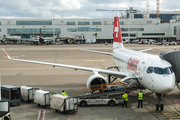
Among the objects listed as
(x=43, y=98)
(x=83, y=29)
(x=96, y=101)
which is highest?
(x=83, y=29)

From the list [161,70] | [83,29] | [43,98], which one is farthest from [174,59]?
[83,29]

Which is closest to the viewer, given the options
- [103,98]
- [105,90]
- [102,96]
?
[103,98]

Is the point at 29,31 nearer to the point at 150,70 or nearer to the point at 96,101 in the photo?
the point at 96,101

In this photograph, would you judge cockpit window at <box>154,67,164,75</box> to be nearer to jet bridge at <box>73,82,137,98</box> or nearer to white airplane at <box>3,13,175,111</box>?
A: white airplane at <box>3,13,175,111</box>

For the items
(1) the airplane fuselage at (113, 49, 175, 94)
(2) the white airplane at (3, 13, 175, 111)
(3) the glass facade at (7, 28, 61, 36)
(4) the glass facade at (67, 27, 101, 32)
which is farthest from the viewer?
(4) the glass facade at (67, 27, 101, 32)

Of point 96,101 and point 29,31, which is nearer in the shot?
point 96,101

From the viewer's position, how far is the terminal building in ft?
480

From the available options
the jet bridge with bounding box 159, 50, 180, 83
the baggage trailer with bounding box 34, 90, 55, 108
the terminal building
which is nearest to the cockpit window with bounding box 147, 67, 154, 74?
the jet bridge with bounding box 159, 50, 180, 83

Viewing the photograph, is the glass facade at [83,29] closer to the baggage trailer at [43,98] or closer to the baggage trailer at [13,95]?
the baggage trailer at [13,95]

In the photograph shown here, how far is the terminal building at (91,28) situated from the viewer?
14638 centimetres

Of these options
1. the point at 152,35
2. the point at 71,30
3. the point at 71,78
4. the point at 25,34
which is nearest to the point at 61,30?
the point at 71,30

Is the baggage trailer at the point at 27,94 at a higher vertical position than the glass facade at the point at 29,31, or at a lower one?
lower

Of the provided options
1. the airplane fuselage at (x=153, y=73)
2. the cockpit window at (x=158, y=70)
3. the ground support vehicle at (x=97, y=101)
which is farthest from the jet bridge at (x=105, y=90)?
the cockpit window at (x=158, y=70)

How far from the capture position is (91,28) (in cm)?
15075
